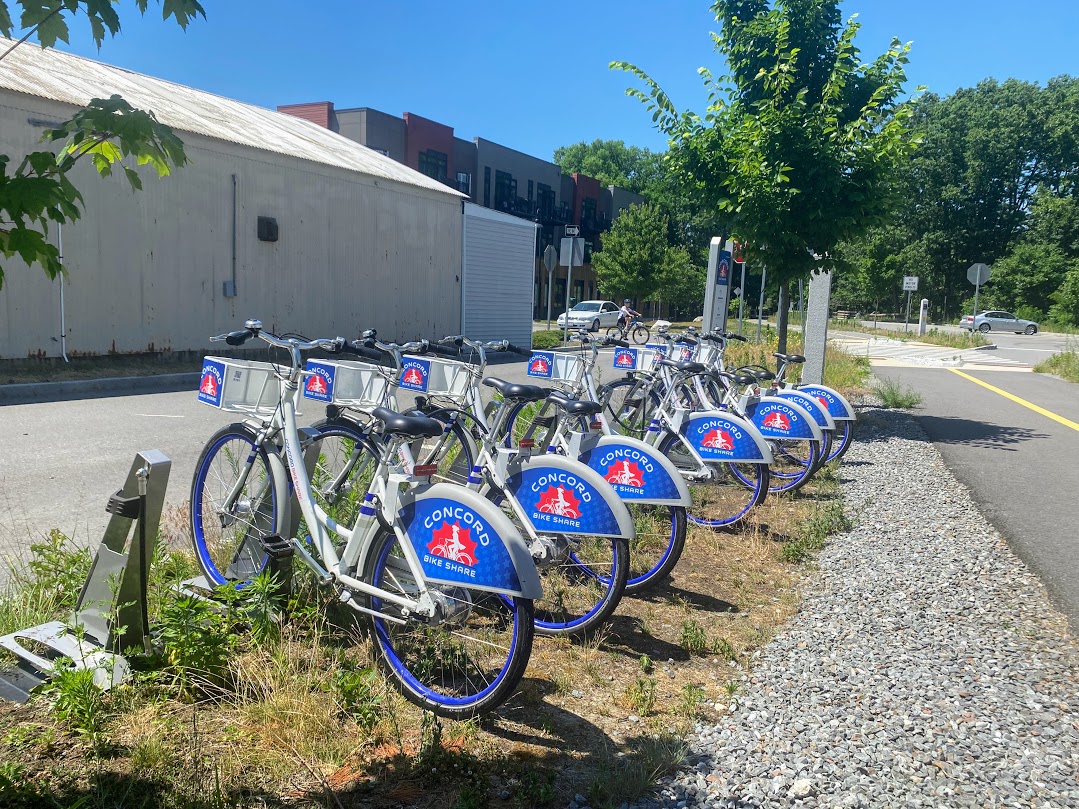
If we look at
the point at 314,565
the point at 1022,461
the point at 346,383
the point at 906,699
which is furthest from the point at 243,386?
the point at 1022,461

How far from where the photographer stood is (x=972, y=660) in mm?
3793

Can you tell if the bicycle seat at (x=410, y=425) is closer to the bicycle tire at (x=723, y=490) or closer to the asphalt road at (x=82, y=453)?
the asphalt road at (x=82, y=453)

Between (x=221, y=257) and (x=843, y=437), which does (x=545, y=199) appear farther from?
(x=843, y=437)

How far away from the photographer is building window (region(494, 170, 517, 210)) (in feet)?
160

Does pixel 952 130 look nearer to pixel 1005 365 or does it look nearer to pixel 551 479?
pixel 1005 365

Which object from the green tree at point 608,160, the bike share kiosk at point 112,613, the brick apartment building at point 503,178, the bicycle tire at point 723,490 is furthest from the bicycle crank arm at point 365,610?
the green tree at point 608,160

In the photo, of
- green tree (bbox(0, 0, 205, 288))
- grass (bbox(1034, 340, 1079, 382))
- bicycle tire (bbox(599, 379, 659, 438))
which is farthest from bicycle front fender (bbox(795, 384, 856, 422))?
grass (bbox(1034, 340, 1079, 382))

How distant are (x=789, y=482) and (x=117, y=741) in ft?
18.7

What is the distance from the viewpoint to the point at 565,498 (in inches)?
152

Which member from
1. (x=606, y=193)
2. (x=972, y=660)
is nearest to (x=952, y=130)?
(x=606, y=193)

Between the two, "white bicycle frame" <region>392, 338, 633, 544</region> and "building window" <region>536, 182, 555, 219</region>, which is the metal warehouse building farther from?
"building window" <region>536, 182, 555, 219</region>

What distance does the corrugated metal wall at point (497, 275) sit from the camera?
939 inches

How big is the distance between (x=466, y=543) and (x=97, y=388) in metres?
10.9

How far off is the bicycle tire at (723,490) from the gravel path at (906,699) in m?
0.64
